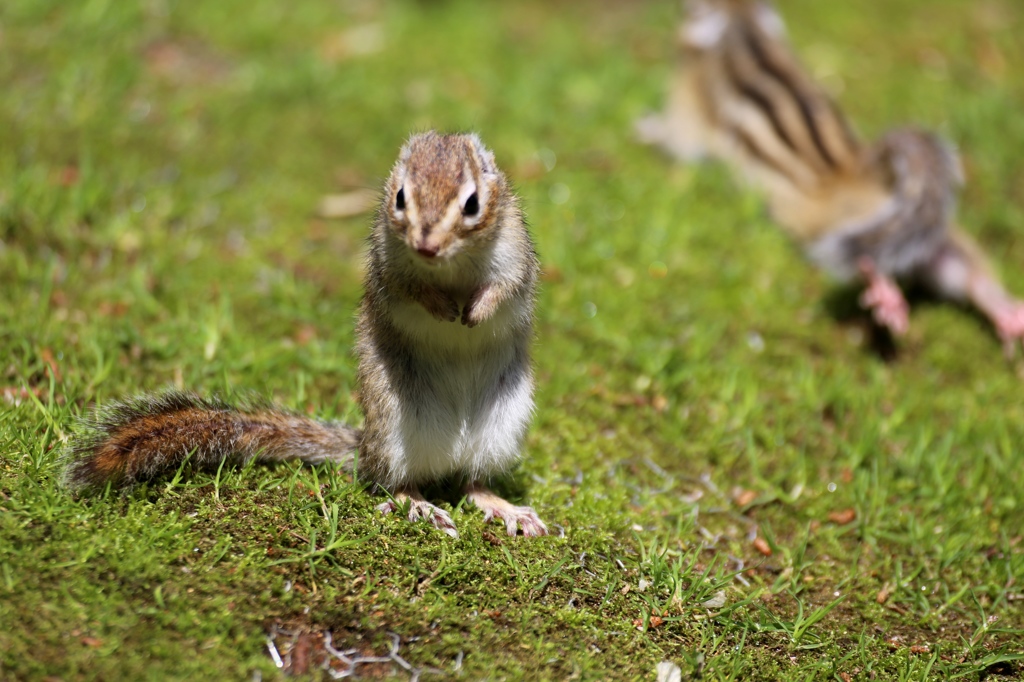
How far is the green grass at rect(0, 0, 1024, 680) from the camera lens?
3125mm

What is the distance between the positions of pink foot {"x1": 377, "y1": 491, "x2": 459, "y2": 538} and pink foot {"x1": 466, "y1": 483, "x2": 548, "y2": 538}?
0.17m

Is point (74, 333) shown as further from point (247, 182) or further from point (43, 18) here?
point (43, 18)

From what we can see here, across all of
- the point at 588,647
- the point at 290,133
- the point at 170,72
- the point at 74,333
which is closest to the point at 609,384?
the point at 588,647

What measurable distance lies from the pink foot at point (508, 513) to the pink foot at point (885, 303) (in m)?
2.80

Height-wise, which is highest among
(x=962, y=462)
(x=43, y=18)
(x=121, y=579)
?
(x=43, y=18)

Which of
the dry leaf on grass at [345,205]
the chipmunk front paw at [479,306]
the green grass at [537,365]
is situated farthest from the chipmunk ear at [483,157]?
the dry leaf on grass at [345,205]

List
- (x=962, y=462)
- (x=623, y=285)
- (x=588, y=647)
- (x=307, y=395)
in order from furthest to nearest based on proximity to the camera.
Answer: (x=623, y=285) → (x=962, y=462) → (x=307, y=395) → (x=588, y=647)

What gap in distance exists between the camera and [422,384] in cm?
344

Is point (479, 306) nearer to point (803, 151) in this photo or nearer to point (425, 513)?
point (425, 513)

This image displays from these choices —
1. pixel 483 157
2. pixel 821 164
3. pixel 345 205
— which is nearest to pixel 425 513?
pixel 483 157

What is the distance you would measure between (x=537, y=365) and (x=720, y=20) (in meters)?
3.96

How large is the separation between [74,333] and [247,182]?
181cm

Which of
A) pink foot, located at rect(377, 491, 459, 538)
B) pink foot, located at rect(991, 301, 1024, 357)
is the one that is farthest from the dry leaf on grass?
pink foot, located at rect(991, 301, 1024, 357)

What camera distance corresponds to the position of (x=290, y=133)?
6418 mm
